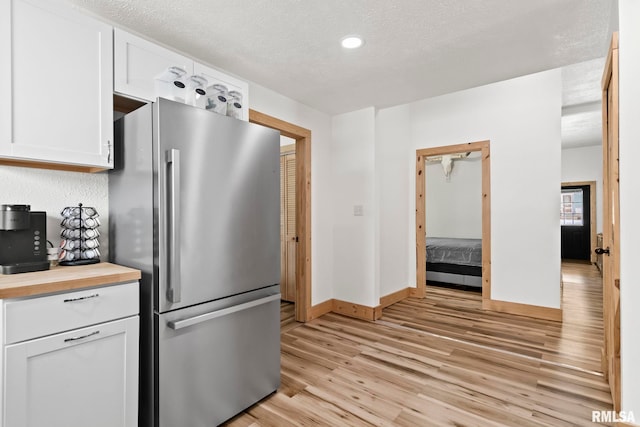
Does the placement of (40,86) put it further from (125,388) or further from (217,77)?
(125,388)

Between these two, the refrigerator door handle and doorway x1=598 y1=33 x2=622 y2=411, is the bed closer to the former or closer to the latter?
doorway x1=598 y1=33 x2=622 y2=411

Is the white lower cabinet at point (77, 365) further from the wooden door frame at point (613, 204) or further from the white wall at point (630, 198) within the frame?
the wooden door frame at point (613, 204)

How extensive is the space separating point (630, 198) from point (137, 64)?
2.68m

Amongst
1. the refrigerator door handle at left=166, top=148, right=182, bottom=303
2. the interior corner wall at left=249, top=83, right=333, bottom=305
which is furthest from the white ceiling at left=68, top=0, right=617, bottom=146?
the refrigerator door handle at left=166, top=148, right=182, bottom=303

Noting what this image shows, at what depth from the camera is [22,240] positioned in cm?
168

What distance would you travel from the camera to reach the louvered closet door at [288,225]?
4.39 metres

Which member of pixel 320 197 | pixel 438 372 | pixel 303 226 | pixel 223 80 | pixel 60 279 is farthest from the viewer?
pixel 320 197

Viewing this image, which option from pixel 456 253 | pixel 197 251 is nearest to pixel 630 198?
pixel 197 251

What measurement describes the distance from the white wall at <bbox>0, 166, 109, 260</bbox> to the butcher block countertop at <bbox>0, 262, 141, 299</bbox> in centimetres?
36

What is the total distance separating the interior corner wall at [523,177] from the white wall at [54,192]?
159 inches

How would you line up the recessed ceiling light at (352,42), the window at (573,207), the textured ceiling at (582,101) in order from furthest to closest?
the window at (573,207), the textured ceiling at (582,101), the recessed ceiling light at (352,42)

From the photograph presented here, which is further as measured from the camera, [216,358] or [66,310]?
[216,358]

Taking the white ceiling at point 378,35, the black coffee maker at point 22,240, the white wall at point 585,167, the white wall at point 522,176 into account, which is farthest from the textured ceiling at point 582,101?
the black coffee maker at point 22,240

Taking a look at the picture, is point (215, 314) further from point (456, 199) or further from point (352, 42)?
point (456, 199)
